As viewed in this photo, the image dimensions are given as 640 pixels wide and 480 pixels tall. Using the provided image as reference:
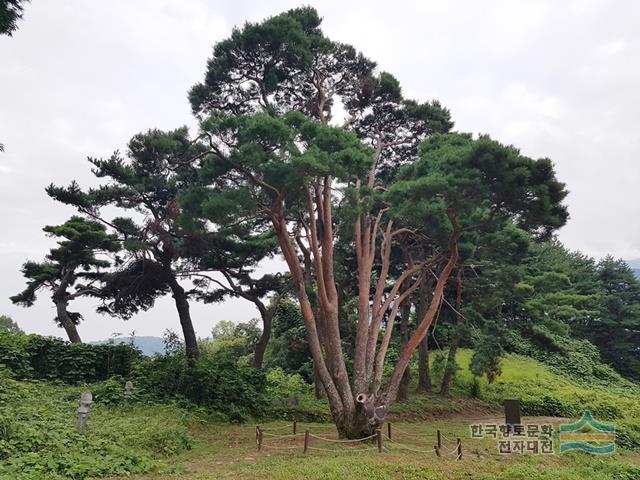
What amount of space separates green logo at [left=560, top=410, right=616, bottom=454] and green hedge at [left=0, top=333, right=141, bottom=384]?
13365 mm

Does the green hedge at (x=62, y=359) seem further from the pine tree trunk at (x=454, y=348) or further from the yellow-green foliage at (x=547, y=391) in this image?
the yellow-green foliage at (x=547, y=391)

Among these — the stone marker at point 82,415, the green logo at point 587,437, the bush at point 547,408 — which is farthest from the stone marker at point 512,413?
the stone marker at point 82,415

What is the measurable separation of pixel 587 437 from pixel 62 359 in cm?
1631

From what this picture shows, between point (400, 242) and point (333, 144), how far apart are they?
738 cm

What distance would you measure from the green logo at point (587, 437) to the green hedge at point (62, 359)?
43.9 feet

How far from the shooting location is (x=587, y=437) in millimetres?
12633

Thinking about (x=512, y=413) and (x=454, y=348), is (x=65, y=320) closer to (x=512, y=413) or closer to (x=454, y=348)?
(x=454, y=348)

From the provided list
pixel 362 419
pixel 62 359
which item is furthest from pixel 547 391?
pixel 62 359

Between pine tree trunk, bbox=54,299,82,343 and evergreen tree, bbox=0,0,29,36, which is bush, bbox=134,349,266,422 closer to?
pine tree trunk, bbox=54,299,82,343

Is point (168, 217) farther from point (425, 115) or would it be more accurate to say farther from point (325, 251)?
point (425, 115)

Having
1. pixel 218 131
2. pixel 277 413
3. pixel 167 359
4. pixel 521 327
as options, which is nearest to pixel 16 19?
pixel 218 131

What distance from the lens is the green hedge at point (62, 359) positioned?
14.7 m

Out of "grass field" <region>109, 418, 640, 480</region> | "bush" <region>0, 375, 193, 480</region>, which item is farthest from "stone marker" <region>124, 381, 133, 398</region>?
"grass field" <region>109, 418, 640, 480</region>

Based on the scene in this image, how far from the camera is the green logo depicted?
11320 millimetres
